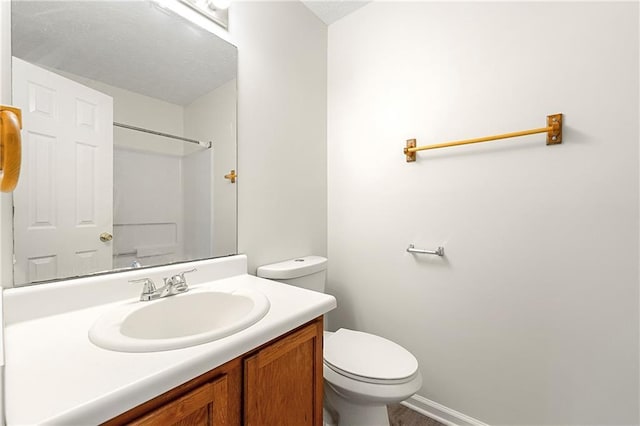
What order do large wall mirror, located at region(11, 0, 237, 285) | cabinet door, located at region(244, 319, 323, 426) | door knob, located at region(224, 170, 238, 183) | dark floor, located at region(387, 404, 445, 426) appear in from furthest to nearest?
dark floor, located at region(387, 404, 445, 426) → door knob, located at region(224, 170, 238, 183) → large wall mirror, located at region(11, 0, 237, 285) → cabinet door, located at region(244, 319, 323, 426)

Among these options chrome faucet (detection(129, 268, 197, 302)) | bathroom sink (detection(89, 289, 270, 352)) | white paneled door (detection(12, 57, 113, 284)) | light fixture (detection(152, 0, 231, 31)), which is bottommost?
bathroom sink (detection(89, 289, 270, 352))

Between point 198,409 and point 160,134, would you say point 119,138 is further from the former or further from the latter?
point 198,409

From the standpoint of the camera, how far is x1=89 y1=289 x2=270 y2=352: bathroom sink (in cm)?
63

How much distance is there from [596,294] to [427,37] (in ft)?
4.60

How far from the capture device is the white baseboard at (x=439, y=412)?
1.37 metres

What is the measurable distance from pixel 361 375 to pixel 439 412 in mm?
729

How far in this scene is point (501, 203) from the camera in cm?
127

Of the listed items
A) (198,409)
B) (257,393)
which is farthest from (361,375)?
(198,409)

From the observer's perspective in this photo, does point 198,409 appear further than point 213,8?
No

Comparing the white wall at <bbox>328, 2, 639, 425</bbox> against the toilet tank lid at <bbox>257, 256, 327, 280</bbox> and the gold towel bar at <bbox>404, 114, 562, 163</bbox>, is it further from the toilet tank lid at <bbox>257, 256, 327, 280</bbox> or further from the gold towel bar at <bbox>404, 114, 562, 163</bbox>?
the toilet tank lid at <bbox>257, 256, 327, 280</bbox>

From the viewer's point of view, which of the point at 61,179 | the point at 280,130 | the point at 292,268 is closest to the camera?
the point at 61,179

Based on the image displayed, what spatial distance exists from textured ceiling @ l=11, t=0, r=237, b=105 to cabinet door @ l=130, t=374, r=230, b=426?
41.7 inches

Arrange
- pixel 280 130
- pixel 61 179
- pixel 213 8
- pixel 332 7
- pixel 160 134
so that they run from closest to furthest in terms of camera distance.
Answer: pixel 61 179, pixel 160 134, pixel 213 8, pixel 280 130, pixel 332 7

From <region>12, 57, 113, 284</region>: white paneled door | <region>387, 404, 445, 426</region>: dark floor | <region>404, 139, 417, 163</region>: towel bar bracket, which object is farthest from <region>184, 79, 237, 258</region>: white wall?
<region>387, 404, 445, 426</region>: dark floor
